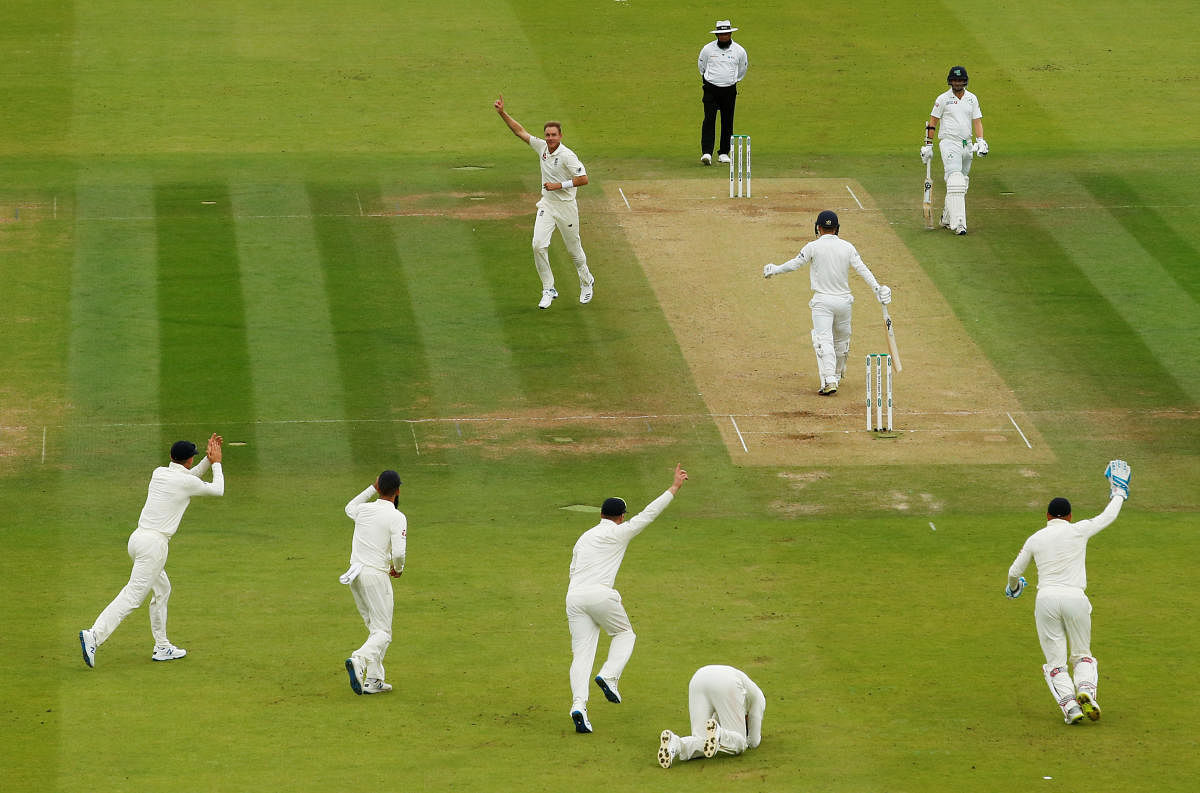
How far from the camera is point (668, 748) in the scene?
1391cm

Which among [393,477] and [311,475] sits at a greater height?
[393,477]

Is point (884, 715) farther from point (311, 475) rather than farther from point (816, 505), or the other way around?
point (311, 475)

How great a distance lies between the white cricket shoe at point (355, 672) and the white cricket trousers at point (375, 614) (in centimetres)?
5

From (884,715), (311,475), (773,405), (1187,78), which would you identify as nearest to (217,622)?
(311,475)

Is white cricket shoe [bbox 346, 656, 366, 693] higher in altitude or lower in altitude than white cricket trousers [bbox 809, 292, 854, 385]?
higher

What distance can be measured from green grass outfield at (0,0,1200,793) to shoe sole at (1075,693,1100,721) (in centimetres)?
16

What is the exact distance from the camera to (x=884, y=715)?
1504 cm

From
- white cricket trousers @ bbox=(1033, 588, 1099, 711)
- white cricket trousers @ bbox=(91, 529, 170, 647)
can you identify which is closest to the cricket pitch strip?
white cricket trousers @ bbox=(1033, 588, 1099, 711)

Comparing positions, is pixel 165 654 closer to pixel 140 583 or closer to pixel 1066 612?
pixel 140 583

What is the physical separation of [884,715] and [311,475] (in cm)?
868

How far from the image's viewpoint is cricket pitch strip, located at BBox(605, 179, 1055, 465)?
22.1 m

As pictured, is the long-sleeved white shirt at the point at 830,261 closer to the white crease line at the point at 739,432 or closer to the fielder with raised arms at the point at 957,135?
the white crease line at the point at 739,432

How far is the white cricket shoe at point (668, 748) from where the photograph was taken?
13914 millimetres

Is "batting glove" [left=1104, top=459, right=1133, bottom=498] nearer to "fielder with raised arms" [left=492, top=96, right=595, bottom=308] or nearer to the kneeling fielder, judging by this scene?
the kneeling fielder
